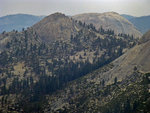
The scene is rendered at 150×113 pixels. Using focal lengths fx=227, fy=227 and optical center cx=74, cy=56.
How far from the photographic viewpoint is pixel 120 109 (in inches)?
5655

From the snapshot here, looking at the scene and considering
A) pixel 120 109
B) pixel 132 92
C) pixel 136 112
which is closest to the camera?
pixel 136 112

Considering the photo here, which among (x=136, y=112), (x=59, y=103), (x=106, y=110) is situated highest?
(x=136, y=112)

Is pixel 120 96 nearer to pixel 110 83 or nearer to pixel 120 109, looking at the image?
pixel 120 109

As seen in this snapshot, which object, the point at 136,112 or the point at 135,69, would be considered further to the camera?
the point at 135,69

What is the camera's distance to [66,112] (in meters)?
176

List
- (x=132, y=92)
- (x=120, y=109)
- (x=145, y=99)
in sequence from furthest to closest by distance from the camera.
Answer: (x=132, y=92) → (x=120, y=109) → (x=145, y=99)

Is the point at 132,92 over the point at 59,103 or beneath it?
over

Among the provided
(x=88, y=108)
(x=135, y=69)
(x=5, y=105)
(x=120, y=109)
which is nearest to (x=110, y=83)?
(x=135, y=69)

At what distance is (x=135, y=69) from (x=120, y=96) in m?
43.7

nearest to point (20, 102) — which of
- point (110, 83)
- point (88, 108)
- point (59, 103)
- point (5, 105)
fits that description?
point (5, 105)

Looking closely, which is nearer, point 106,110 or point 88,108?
point 106,110

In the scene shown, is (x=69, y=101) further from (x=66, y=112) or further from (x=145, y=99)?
(x=145, y=99)

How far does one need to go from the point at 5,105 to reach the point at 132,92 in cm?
10242

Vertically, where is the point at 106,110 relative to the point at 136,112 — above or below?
below
